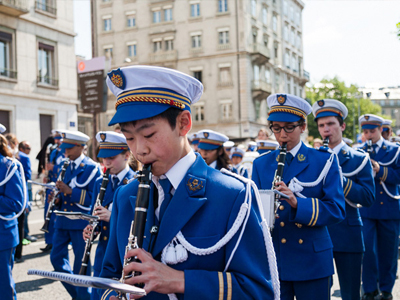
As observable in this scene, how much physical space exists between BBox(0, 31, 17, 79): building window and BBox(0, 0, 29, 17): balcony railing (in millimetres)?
1046

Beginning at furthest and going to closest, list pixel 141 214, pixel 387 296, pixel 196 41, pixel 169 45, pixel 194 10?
1. pixel 169 45
2. pixel 194 10
3. pixel 196 41
4. pixel 387 296
5. pixel 141 214

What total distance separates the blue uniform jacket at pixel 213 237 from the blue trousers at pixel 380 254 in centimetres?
481

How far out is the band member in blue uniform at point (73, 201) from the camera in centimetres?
631

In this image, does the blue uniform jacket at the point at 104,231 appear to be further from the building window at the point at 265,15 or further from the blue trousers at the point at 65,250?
the building window at the point at 265,15

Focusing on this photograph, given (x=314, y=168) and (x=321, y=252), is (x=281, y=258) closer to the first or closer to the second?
(x=321, y=252)

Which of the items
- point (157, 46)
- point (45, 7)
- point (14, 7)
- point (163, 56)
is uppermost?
point (157, 46)

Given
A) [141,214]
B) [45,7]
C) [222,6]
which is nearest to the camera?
[141,214]

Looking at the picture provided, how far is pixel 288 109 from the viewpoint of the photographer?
12.8 ft

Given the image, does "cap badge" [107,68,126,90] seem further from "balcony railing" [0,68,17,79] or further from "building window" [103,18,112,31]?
"building window" [103,18,112,31]

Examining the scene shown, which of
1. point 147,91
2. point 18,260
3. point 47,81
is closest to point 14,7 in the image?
point 47,81

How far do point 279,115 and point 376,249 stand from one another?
144 inches

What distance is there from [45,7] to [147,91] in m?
24.4

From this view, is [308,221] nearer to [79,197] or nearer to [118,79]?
[118,79]

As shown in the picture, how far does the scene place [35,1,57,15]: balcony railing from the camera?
23.3 m
